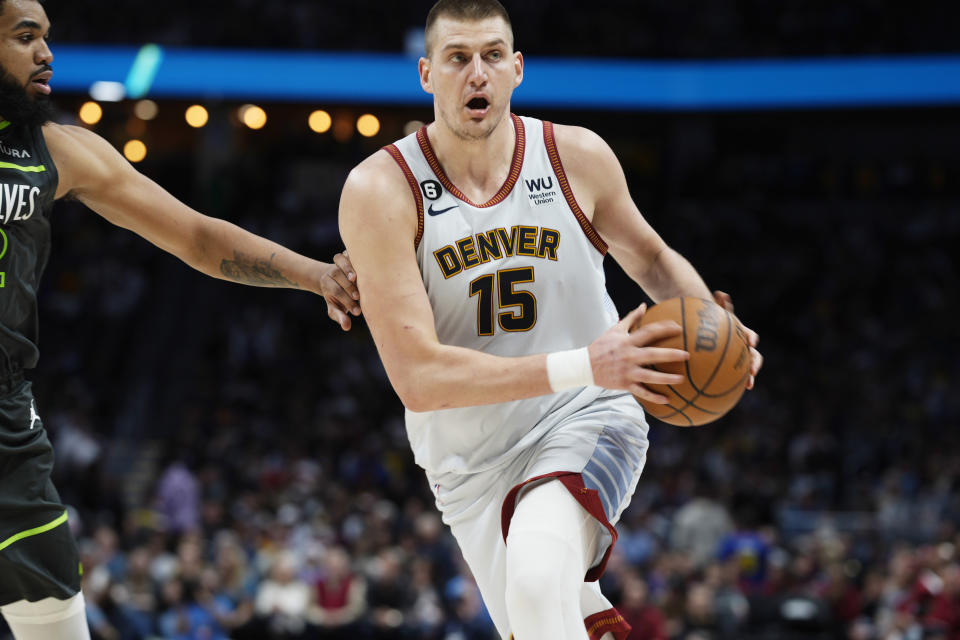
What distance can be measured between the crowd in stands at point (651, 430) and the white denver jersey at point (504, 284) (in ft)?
23.0

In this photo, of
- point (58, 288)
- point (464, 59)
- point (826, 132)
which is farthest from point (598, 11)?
point (464, 59)

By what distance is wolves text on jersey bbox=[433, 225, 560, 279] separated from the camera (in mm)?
4301

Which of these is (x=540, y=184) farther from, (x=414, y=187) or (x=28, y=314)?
(x=28, y=314)

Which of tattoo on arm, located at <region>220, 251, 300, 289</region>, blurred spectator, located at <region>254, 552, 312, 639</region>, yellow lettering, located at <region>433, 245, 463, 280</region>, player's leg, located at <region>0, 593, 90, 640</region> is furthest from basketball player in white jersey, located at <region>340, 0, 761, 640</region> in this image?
blurred spectator, located at <region>254, 552, 312, 639</region>

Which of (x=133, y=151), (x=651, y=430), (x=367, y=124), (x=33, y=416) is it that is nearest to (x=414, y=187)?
(x=33, y=416)

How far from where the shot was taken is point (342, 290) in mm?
4559

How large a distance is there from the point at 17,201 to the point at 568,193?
6.54ft

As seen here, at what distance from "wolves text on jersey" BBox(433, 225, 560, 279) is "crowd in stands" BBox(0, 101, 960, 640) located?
733cm

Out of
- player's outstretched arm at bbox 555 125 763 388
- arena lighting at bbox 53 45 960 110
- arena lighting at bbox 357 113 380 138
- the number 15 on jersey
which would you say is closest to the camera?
the number 15 on jersey

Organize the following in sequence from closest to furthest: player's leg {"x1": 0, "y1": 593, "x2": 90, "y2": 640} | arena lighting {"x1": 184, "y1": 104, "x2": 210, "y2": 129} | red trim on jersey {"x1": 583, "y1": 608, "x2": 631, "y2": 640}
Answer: player's leg {"x1": 0, "y1": 593, "x2": 90, "y2": 640} → red trim on jersey {"x1": 583, "y1": 608, "x2": 631, "y2": 640} → arena lighting {"x1": 184, "y1": 104, "x2": 210, "y2": 129}

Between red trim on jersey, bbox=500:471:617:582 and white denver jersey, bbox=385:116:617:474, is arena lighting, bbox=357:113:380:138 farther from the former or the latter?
red trim on jersey, bbox=500:471:617:582

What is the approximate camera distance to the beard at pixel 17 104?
162 inches

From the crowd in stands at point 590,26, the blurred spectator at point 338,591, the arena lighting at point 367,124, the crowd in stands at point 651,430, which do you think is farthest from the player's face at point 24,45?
the crowd in stands at point 590,26

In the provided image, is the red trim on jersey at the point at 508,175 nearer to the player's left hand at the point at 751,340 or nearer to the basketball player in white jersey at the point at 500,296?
the basketball player in white jersey at the point at 500,296
